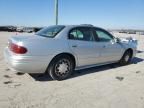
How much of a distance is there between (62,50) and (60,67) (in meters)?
0.52

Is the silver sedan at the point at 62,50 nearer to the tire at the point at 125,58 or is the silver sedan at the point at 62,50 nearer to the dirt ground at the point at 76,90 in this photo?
the dirt ground at the point at 76,90

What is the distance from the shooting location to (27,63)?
510 centimetres

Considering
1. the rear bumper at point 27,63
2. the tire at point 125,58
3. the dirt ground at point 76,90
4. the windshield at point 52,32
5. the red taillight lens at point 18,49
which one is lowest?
the dirt ground at point 76,90

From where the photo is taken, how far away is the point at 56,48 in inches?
215

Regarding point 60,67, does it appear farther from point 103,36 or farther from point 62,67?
point 103,36

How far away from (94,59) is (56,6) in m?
4.97

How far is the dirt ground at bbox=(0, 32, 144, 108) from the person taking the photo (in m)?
4.18

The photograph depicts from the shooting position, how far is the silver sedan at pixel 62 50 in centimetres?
509

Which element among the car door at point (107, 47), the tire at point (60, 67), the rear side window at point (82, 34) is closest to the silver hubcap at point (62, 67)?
the tire at point (60, 67)

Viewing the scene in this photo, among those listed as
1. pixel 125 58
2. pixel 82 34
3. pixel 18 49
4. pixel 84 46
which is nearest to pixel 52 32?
pixel 82 34

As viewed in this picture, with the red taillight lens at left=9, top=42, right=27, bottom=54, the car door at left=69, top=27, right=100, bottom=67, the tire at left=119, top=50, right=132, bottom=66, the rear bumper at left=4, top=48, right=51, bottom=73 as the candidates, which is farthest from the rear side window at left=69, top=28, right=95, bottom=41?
the tire at left=119, top=50, right=132, bottom=66

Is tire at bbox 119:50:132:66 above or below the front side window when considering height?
below

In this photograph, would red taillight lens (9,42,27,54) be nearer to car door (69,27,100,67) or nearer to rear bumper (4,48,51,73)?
rear bumper (4,48,51,73)

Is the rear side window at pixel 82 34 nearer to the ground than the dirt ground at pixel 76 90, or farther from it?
farther from it
